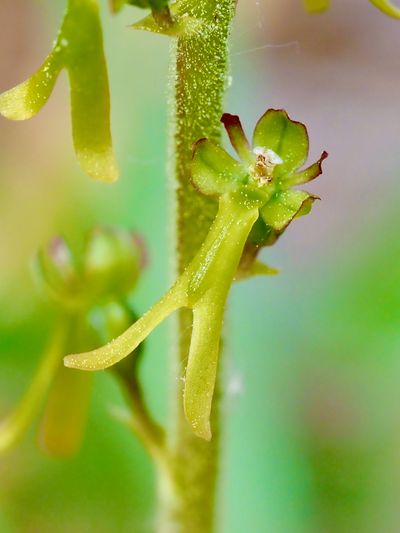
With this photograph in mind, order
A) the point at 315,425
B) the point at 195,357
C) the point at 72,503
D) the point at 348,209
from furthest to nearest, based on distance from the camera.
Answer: the point at 348,209
the point at 315,425
the point at 72,503
the point at 195,357

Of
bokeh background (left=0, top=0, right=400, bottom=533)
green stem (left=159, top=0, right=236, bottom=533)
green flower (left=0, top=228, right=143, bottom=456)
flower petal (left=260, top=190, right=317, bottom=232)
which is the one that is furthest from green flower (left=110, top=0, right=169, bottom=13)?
bokeh background (left=0, top=0, right=400, bottom=533)

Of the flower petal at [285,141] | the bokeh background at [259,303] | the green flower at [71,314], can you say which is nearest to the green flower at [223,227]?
Result: the flower petal at [285,141]

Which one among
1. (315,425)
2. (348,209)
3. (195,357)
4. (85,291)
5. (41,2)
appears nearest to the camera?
(195,357)

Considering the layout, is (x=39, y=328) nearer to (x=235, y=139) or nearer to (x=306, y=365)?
(x=306, y=365)

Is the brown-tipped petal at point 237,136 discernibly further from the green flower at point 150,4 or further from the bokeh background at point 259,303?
the bokeh background at point 259,303

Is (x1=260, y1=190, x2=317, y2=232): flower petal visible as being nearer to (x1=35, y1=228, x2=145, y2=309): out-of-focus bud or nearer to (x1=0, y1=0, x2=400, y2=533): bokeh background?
(x1=35, y1=228, x2=145, y2=309): out-of-focus bud

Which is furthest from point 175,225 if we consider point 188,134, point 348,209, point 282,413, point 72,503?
point 348,209
